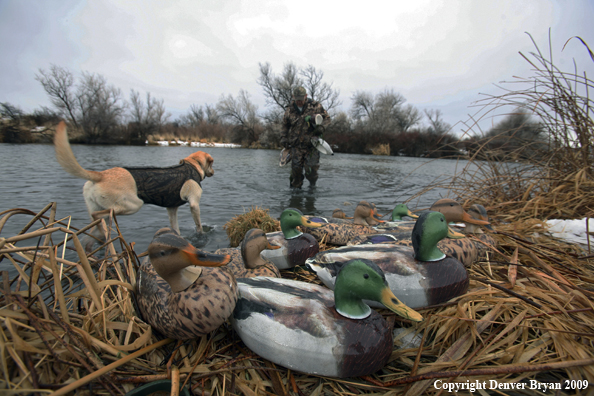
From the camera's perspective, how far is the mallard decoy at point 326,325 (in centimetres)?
146

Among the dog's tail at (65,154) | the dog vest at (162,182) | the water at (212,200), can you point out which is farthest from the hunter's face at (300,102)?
the dog's tail at (65,154)

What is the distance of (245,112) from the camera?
43969 millimetres

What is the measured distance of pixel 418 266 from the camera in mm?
2113

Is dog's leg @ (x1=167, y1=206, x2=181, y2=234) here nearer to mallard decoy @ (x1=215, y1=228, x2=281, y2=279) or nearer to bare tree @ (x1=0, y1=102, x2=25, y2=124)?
mallard decoy @ (x1=215, y1=228, x2=281, y2=279)

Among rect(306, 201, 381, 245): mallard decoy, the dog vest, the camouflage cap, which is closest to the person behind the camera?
rect(306, 201, 381, 245): mallard decoy

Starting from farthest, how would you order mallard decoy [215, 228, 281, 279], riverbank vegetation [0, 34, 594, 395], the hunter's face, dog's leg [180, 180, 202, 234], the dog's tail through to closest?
the hunter's face < dog's leg [180, 180, 202, 234] < the dog's tail < mallard decoy [215, 228, 281, 279] < riverbank vegetation [0, 34, 594, 395]

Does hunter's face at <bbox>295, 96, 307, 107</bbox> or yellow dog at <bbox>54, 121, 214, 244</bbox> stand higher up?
hunter's face at <bbox>295, 96, 307, 107</bbox>

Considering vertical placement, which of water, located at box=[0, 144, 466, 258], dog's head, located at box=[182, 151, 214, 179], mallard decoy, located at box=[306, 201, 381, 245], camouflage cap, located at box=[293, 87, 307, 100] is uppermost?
camouflage cap, located at box=[293, 87, 307, 100]

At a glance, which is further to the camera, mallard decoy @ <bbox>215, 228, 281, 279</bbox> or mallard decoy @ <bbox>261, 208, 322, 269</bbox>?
mallard decoy @ <bbox>261, 208, 322, 269</bbox>

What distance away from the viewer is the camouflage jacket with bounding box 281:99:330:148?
344 inches

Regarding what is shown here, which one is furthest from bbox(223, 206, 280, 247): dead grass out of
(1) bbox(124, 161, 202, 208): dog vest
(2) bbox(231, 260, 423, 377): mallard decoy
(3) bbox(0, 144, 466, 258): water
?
(2) bbox(231, 260, 423, 377): mallard decoy

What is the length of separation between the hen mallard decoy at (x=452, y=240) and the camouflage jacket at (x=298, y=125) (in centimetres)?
555

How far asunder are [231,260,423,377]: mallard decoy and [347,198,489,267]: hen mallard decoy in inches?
52.0

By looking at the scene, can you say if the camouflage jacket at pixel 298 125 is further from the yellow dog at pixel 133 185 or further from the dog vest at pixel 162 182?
the dog vest at pixel 162 182
